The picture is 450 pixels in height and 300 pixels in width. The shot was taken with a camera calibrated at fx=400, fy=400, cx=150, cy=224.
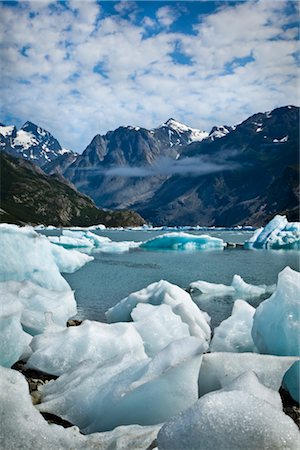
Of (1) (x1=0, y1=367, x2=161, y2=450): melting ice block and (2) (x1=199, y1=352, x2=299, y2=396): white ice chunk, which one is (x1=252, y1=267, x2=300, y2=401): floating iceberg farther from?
(1) (x1=0, y1=367, x2=161, y2=450): melting ice block

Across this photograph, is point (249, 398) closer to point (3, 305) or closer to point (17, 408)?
point (17, 408)

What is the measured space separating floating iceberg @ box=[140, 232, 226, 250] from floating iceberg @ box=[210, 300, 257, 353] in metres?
45.5

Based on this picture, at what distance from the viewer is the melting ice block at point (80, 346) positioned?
8.24 meters

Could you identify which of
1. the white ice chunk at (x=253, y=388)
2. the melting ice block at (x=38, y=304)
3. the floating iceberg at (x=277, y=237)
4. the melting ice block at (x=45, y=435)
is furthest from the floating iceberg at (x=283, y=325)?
the floating iceberg at (x=277, y=237)

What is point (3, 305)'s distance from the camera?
26.4ft

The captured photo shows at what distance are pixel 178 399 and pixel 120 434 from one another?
858 millimetres

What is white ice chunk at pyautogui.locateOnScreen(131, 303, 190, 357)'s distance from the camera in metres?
9.63

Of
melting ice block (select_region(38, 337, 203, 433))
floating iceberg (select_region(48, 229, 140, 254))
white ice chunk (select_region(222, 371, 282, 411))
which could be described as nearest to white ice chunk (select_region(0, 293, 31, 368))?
melting ice block (select_region(38, 337, 203, 433))

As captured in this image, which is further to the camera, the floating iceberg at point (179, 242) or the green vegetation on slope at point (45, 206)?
the green vegetation on slope at point (45, 206)

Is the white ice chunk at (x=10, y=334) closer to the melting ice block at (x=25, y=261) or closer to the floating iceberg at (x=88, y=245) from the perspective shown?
the melting ice block at (x=25, y=261)

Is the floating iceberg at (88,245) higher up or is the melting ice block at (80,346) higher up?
the melting ice block at (80,346)

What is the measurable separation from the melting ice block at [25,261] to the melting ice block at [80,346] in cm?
888

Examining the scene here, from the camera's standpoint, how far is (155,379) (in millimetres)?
5383

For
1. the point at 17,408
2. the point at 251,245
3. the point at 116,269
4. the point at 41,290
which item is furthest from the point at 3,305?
the point at 251,245
